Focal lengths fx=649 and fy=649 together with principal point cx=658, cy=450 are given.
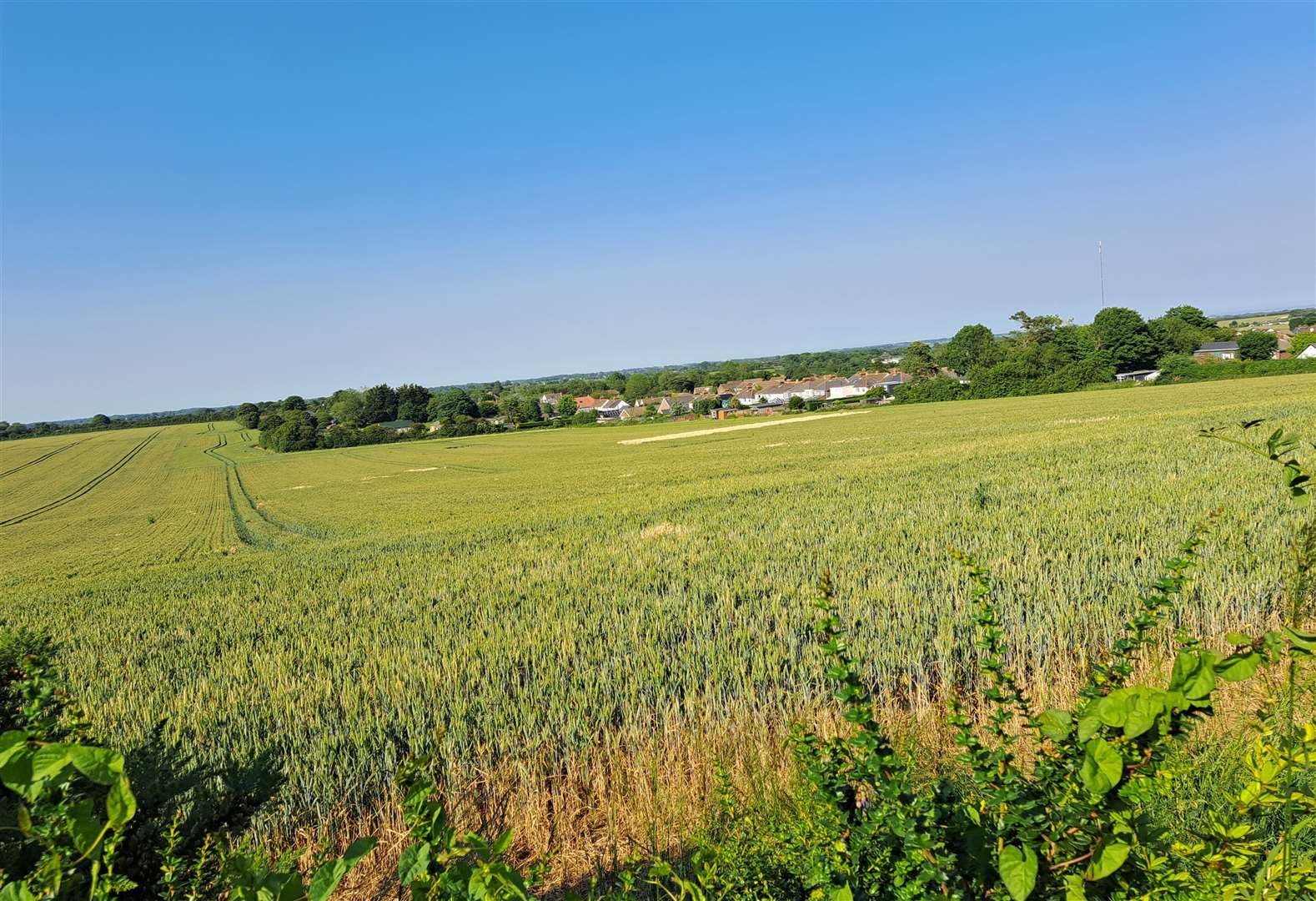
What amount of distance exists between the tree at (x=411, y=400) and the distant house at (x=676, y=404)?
1931 inches

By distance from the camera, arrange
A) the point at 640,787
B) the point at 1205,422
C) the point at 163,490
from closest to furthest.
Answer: the point at 640,787 < the point at 1205,422 < the point at 163,490

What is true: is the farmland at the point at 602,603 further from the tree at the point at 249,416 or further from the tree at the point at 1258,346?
the tree at the point at 249,416

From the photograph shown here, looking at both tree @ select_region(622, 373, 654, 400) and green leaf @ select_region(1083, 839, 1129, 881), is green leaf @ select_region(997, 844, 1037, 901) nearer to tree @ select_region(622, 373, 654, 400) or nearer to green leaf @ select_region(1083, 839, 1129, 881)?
green leaf @ select_region(1083, 839, 1129, 881)

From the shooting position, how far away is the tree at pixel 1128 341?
91.5 m

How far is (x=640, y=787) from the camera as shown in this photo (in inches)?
168

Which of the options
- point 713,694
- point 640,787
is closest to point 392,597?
point 713,694

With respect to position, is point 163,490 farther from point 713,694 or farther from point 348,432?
point 713,694

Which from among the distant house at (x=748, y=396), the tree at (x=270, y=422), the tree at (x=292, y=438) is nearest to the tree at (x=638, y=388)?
the distant house at (x=748, y=396)

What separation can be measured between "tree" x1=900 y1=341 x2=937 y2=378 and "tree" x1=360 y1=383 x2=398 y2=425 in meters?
105

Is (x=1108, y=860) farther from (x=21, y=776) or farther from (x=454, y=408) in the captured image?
(x=454, y=408)

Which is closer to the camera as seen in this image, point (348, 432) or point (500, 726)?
point (500, 726)

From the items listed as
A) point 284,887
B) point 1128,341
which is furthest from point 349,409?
point 284,887

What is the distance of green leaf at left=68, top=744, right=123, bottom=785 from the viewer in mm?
890

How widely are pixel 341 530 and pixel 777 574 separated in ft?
Answer: 65.6
